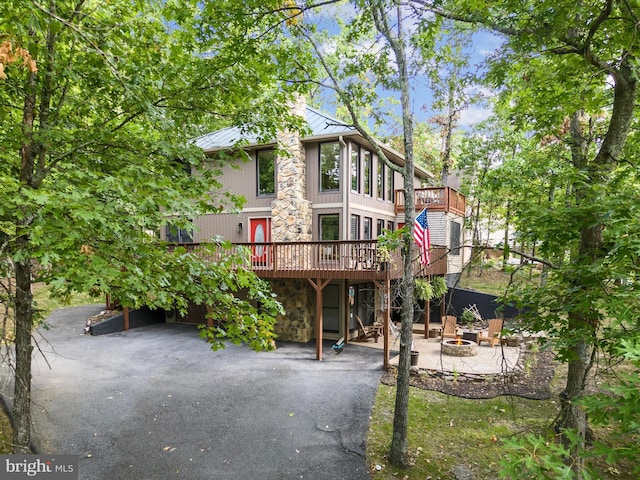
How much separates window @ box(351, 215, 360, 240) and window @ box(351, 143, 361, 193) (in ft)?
3.38

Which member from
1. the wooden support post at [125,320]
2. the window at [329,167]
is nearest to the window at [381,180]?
the window at [329,167]

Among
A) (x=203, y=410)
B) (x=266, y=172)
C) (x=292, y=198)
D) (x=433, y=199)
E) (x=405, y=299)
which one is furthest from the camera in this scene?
(x=433, y=199)

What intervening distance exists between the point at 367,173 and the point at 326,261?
4.74 meters

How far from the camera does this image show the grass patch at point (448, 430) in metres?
5.75

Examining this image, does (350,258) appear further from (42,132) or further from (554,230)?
(42,132)

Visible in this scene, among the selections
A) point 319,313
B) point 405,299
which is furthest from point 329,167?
point 405,299

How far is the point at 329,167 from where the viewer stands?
522 inches

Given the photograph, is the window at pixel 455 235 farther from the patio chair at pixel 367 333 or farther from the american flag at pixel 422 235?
the american flag at pixel 422 235

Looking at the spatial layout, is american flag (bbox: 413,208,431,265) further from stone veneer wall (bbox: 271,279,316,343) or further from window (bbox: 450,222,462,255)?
window (bbox: 450,222,462,255)

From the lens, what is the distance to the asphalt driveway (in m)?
5.77

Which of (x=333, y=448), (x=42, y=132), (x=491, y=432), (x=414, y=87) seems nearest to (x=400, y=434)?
(x=333, y=448)

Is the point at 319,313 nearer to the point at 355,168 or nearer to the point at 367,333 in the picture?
the point at 367,333

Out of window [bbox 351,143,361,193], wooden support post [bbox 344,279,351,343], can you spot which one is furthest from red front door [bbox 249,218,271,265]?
window [bbox 351,143,361,193]

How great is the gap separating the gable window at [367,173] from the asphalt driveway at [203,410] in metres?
6.20
